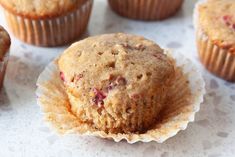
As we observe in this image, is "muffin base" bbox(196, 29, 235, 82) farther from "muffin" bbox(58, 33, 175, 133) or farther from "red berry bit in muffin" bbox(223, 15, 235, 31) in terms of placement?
"muffin" bbox(58, 33, 175, 133)

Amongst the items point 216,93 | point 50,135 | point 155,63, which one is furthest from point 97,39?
point 216,93

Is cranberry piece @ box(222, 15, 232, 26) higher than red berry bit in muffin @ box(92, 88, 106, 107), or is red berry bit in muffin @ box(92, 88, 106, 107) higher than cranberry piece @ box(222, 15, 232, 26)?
cranberry piece @ box(222, 15, 232, 26)

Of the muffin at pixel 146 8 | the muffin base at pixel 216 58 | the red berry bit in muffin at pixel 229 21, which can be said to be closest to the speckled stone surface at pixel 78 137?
the muffin base at pixel 216 58

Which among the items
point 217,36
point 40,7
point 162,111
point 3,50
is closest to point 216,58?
point 217,36

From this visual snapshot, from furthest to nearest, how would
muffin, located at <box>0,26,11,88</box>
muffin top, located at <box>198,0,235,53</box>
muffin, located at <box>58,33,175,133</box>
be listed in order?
muffin top, located at <box>198,0,235,53</box>
muffin, located at <box>0,26,11,88</box>
muffin, located at <box>58,33,175,133</box>

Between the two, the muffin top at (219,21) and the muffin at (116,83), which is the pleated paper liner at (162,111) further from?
the muffin top at (219,21)

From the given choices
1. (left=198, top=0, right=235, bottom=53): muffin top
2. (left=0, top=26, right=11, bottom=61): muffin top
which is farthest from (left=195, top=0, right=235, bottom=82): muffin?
(left=0, top=26, right=11, bottom=61): muffin top

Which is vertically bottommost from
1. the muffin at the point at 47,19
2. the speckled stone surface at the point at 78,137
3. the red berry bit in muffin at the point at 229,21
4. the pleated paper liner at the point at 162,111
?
the speckled stone surface at the point at 78,137

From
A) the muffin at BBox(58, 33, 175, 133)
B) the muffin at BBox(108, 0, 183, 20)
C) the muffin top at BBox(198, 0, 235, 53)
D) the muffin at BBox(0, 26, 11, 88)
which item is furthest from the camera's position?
the muffin at BBox(108, 0, 183, 20)
